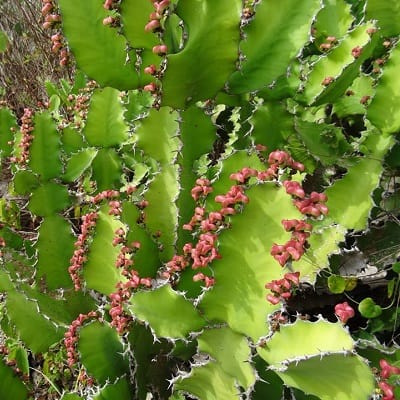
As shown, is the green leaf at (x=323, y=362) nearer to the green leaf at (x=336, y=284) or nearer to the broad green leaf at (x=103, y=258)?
the green leaf at (x=336, y=284)

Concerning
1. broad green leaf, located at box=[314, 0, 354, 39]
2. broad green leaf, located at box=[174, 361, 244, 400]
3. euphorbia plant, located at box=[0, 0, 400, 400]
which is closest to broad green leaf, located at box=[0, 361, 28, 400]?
euphorbia plant, located at box=[0, 0, 400, 400]

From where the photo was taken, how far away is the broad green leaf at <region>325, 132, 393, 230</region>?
150 cm

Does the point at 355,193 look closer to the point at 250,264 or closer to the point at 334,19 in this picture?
the point at 250,264


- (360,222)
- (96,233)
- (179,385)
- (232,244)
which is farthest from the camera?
(96,233)

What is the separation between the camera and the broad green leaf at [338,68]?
66.3 inches

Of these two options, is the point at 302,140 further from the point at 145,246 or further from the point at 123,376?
the point at 123,376

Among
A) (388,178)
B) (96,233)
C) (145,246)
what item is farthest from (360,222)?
(96,233)

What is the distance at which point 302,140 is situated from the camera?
1.75 metres

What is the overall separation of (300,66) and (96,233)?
0.92 metres

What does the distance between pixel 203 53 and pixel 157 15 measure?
0.16 metres

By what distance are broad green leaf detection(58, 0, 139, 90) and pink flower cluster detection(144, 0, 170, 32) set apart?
0.26m

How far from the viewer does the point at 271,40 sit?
1552 millimetres

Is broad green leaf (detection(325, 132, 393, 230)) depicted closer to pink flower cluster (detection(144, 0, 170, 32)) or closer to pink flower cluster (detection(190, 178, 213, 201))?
pink flower cluster (detection(190, 178, 213, 201))

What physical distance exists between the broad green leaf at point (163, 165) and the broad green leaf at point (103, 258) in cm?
13
